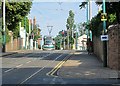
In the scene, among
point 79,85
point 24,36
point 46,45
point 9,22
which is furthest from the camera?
point 24,36

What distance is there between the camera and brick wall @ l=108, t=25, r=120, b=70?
24.4 metres

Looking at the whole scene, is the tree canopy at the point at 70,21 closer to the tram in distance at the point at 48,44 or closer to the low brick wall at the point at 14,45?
the tram in distance at the point at 48,44

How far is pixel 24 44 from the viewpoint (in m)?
88.4

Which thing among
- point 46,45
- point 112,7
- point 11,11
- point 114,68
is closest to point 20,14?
point 11,11

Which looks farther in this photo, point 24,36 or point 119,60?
point 24,36

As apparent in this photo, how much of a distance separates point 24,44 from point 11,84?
7137 cm

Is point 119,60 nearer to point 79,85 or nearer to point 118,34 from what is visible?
point 118,34

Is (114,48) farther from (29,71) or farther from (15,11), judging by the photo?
(15,11)

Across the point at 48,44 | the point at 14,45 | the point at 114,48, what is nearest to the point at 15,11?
the point at 14,45

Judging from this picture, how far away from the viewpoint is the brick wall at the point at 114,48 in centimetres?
2441

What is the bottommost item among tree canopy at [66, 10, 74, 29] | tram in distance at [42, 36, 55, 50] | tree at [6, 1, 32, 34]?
tram in distance at [42, 36, 55, 50]

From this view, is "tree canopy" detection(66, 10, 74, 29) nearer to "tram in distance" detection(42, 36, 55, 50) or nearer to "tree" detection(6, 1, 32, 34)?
"tram in distance" detection(42, 36, 55, 50)

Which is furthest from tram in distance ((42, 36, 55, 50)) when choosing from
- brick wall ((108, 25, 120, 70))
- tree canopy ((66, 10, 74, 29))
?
brick wall ((108, 25, 120, 70))

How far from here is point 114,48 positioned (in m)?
25.3
